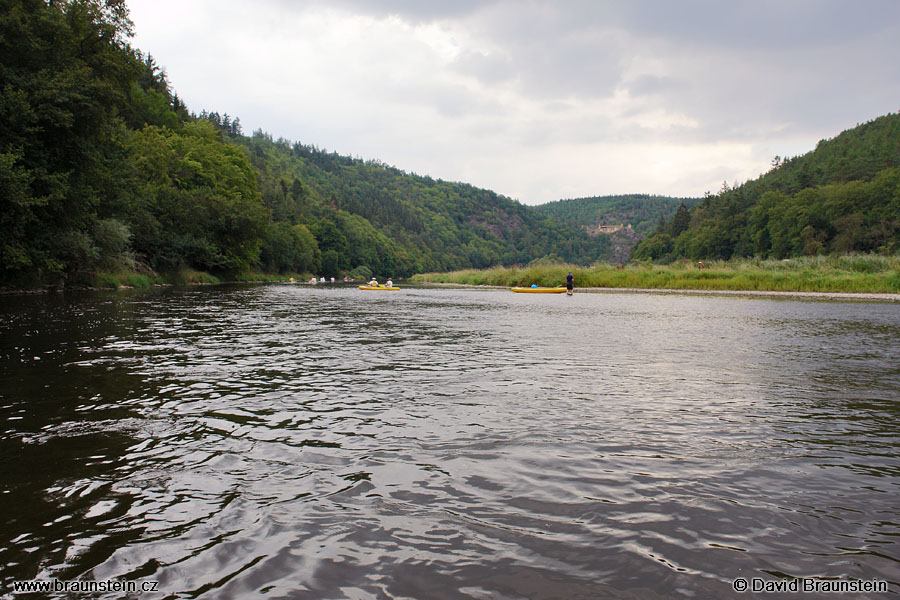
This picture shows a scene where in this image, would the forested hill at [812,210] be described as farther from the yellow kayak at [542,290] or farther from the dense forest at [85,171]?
the dense forest at [85,171]

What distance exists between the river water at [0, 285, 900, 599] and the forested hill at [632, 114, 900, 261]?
84.7 meters

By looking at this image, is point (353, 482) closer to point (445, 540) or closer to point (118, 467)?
point (445, 540)

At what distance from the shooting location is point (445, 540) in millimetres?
3594

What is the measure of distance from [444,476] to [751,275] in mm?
47160

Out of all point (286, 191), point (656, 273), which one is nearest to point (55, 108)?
point (656, 273)

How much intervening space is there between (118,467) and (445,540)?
324cm

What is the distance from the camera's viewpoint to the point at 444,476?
4.72m

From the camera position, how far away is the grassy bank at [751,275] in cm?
3850

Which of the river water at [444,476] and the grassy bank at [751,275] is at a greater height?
the grassy bank at [751,275]

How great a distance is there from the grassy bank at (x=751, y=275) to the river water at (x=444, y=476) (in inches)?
1362

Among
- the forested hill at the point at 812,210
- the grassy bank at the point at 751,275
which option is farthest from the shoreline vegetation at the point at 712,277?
the forested hill at the point at 812,210

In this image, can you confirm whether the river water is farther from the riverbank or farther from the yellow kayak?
the yellow kayak

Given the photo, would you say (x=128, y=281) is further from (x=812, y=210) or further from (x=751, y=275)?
(x=812, y=210)

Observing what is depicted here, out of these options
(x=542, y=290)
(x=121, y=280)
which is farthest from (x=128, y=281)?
(x=542, y=290)
